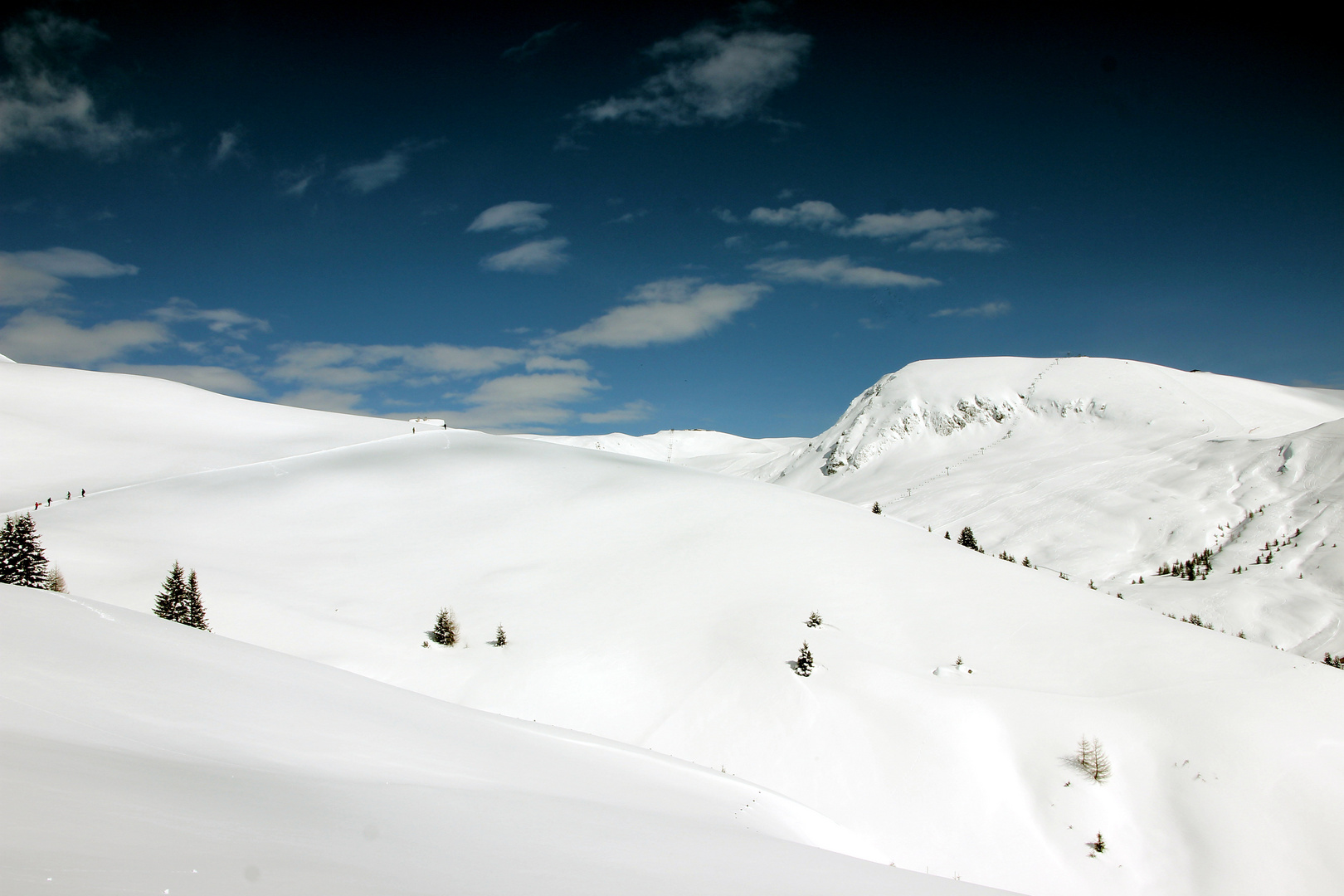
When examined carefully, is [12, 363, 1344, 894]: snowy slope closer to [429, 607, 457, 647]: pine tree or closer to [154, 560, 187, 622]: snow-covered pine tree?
[429, 607, 457, 647]: pine tree

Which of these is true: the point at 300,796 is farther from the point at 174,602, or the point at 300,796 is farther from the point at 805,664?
the point at 174,602

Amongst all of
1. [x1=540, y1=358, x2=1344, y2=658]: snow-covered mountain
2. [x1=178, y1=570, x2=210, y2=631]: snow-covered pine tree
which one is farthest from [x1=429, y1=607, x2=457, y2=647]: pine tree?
[x1=540, y1=358, x2=1344, y2=658]: snow-covered mountain

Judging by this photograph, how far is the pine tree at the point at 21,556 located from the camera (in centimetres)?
1441

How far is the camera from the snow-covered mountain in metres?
30.3

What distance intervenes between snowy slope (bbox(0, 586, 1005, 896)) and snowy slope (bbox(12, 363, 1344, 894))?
16.6ft

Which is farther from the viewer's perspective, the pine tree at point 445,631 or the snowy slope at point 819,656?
the pine tree at point 445,631

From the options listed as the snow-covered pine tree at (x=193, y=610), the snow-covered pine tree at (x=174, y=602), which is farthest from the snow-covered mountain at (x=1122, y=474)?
the snow-covered pine tree at (x=174, y=602)

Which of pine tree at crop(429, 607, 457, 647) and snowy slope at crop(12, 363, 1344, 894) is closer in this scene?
snowy slope at crop(12, 363, 1344, 894)

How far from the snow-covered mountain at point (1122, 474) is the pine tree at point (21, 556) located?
122 ft

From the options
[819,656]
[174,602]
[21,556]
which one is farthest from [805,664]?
[21,556]

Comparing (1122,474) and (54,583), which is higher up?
(1122,474)

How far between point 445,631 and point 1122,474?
4954cm

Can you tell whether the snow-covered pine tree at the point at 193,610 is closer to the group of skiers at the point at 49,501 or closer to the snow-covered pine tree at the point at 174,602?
the snow-covered pine tree at the point at 174,602

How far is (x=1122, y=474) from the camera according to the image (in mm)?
48625
